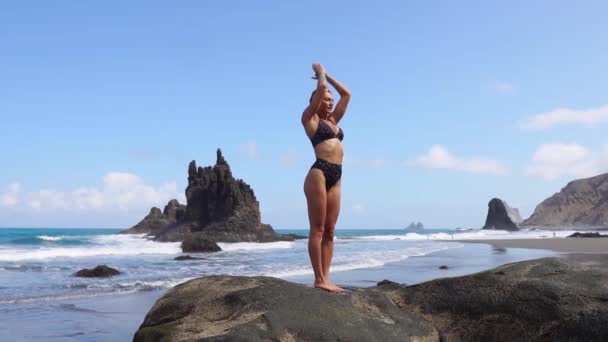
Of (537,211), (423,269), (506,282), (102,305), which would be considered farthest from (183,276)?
(537,211)

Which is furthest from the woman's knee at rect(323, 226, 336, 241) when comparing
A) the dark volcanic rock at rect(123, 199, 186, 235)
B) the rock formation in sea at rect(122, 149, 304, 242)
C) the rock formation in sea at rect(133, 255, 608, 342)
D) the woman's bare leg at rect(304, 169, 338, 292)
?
the dark volcanic rock at rect(123, 199, 186, 235)

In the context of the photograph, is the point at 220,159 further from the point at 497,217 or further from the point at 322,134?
the point at 497,217

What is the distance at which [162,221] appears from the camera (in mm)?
74250

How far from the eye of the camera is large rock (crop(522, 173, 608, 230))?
423 ft

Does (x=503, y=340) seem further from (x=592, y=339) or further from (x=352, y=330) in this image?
(x=352, y=330)

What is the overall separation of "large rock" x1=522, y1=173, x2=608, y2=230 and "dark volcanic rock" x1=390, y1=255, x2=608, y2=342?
133 meters

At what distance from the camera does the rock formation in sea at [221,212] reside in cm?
5241

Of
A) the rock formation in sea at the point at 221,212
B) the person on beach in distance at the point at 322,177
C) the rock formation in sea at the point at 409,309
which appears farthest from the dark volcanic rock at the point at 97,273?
the rock formation in sea at the point at 221,212

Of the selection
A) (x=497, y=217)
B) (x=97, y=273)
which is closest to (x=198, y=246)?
(x=97, y=273)

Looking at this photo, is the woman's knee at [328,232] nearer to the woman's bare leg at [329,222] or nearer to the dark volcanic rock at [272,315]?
the woman's bare leg at [329,222]

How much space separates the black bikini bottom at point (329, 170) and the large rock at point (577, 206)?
438ft

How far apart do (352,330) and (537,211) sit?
161 m

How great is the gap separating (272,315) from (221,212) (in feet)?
166

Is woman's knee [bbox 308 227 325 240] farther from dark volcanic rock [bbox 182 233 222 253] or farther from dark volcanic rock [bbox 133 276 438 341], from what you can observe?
dark volcanic rock [bbox 182 233 222 253]
